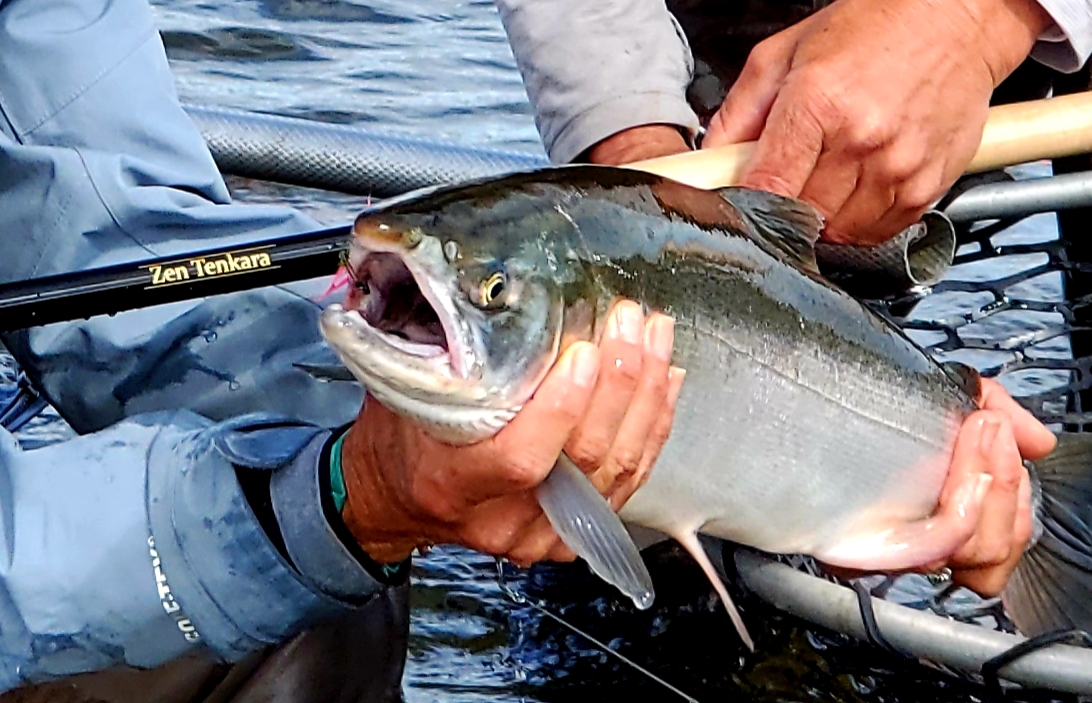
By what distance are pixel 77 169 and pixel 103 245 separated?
0.33 ft

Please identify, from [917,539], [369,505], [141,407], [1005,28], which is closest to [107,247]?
[141,407]

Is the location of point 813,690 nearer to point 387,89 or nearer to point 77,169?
point 77,169

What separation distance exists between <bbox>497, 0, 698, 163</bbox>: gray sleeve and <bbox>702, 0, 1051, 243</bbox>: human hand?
0.23m

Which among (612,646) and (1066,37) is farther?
(612,646)

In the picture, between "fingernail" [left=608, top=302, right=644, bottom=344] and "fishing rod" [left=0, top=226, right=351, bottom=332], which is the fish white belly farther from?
"fishing rod" [left=0, top=226, right=351, bottom=332]

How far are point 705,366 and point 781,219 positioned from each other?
0.23m

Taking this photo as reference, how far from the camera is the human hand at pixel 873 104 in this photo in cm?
179

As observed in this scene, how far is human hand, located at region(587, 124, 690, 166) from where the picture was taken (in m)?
2.12

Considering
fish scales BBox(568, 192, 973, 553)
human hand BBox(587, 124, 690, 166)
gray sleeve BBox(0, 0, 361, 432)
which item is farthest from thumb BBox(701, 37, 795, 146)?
gray sleeve BBox(0, 0, 361, 432)

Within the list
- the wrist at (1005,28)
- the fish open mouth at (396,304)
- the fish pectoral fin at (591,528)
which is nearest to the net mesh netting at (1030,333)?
the wrist at (1005,28)

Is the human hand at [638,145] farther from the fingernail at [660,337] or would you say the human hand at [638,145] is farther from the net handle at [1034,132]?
the fingernail at [660,337]

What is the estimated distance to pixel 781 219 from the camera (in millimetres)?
1626

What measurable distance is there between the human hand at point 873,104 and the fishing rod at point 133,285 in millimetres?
512

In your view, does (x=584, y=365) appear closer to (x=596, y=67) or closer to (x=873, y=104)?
(x=873, y=104)
